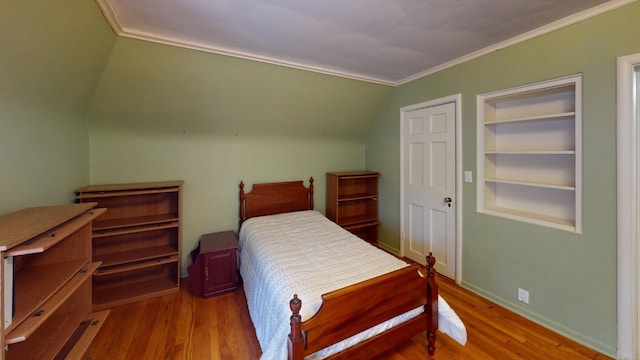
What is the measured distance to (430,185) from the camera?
3057 mm

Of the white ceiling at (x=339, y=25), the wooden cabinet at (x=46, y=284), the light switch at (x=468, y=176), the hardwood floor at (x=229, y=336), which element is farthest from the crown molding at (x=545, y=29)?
the wooden cabinet at (x=46, y=284)

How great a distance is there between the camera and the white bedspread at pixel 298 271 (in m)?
1.51

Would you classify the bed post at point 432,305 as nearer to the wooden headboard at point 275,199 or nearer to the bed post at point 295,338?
the bed post at point 295,338

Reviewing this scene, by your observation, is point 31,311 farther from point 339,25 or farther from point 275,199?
point 275,199

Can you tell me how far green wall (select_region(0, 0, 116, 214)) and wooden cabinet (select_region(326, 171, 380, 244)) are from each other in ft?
8.81

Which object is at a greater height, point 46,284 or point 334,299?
point 46,284

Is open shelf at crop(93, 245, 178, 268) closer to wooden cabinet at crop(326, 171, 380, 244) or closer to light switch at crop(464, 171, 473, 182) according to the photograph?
wooden cabinet at crop(326, 171, 380, 244)

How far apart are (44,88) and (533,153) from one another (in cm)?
359

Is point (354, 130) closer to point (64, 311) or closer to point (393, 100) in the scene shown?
point (393, 100)

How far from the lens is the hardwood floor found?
1807 mm

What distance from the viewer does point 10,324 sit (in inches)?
37.0

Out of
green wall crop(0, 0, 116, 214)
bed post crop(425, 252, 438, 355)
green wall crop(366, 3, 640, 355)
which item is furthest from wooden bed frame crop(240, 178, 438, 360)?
green wall crop(0, 0, 116, 214)

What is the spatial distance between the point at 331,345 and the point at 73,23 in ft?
7.86

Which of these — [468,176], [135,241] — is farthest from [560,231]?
[135,241]
